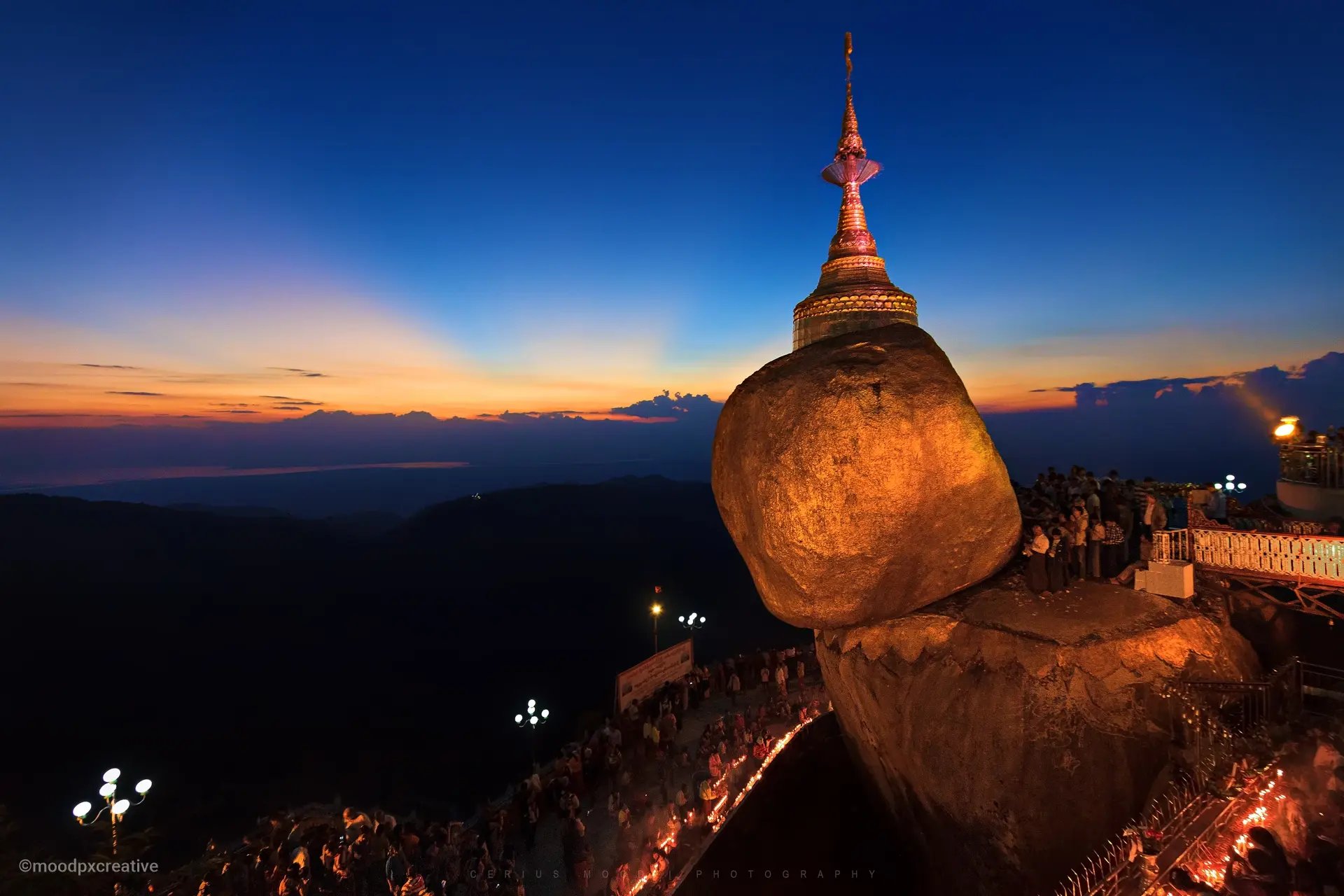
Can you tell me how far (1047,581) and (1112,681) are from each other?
5.33ft

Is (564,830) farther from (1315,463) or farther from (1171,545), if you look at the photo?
(1315,463)

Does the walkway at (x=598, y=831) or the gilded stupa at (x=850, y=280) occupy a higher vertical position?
the gilded stupa at (x=850, y=280)

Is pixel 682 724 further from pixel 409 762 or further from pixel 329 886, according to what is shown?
pixel 409 762

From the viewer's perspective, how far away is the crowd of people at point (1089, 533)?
9.32 meters

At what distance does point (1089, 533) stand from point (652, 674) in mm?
12495

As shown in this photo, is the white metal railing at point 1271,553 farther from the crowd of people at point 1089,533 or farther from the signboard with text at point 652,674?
the signboard with text at point 652,674

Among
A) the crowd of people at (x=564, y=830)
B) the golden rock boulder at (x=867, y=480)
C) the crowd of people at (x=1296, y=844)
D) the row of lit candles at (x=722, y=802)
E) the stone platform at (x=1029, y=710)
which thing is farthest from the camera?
the row of lit candles at (x=722, y=802)

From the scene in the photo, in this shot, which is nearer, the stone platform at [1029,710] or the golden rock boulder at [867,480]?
the stone platform at [1029,710]

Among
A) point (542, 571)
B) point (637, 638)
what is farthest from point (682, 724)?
point (542, 571)

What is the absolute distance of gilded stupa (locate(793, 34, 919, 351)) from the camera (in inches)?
854

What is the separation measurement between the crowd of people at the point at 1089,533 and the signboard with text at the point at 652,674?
1093 centimetres

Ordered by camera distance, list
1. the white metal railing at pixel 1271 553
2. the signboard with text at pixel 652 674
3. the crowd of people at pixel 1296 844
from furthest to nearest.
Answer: the signboard with text at pixel 652 674, the white metal railing at pixel 1271 553, the crowd of people at pixel 1296 844

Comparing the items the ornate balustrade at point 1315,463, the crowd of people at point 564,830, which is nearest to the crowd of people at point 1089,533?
the ornate balustrade at point 1315,463

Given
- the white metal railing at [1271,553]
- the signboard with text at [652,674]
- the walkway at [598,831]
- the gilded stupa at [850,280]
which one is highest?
the gilded stupa at [850,280]
